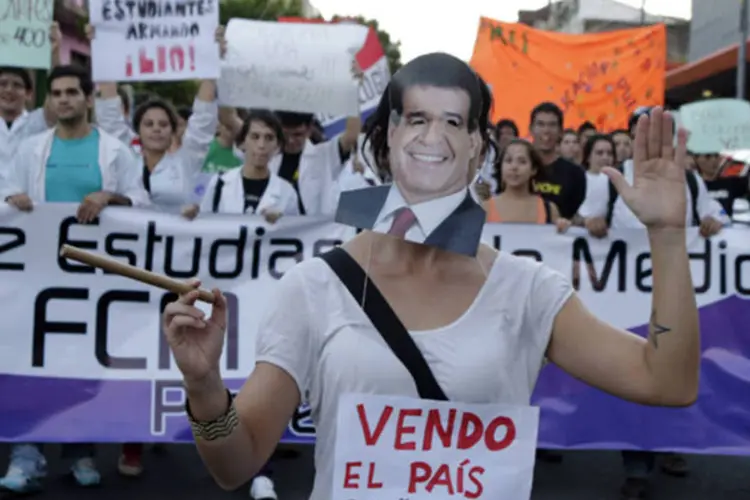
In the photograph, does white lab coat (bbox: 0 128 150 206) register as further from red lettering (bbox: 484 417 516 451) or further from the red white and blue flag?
red lettering (bbox: 484 417 516 451)

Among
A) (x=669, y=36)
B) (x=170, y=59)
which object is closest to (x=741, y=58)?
(x=170, y=59)

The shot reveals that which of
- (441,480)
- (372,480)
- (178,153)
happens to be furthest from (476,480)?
(178,153)

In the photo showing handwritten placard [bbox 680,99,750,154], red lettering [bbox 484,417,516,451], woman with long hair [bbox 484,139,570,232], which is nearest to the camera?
red lettering [bbox 484,417,516,451]

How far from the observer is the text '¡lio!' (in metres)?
2.10

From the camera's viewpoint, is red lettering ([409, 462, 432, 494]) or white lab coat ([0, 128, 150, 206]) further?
white lab coat ([0, 128, 150, 206])

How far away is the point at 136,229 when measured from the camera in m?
5.81

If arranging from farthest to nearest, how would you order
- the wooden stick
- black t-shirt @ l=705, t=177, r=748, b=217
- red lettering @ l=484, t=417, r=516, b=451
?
1. black t-shirt @ l=705, t=177, r=748, b=217
2. red lettering @ l=484, t=417, r=516, b=451
3. the wooden stick

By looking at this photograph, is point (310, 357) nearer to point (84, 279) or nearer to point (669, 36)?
point (84, 279)

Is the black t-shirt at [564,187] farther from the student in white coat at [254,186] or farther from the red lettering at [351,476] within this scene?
the red lettering at [351,476]

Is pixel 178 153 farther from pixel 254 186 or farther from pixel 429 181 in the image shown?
pixel 429 181

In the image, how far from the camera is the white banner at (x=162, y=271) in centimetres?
568

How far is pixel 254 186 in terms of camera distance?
638cm

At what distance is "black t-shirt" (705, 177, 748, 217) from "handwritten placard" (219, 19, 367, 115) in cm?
282

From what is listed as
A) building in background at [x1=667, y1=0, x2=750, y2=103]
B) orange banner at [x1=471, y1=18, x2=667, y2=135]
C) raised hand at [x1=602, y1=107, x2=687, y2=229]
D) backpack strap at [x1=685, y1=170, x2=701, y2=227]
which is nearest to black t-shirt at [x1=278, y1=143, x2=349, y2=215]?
backpack strap at [x1=685, y1=170, x2=701, y2=227]
